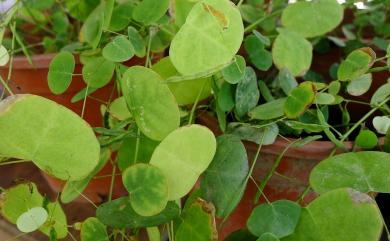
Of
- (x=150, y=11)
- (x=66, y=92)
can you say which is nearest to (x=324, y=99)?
(x=150, y=11)

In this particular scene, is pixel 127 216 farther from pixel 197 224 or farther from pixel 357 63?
pixel 357 63

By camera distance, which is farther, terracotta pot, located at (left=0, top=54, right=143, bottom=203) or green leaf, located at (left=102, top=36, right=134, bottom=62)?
terracotta pot, located at (left=0, top=54, right=143, bottom=203)

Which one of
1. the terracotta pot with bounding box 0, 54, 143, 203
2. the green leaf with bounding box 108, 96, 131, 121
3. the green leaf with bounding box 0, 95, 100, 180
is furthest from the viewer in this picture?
the terracotta pot with bounding box 0, 54, 143, 203

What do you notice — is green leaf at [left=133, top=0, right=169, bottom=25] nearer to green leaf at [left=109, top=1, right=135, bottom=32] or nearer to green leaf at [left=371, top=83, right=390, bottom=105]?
green leaf at [left=109, top=1, right=135, bottom=32]

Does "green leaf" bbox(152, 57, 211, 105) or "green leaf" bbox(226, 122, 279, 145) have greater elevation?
"green leaf" bbox(152, 57, 211, 105)

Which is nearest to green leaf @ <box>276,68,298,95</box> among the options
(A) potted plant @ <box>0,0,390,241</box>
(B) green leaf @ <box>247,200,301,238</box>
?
(A) potted plant @ <box>0,0,390,241</box>

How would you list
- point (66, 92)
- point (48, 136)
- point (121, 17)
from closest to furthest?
point (48, 136), point (121, 17), point (66, 92)

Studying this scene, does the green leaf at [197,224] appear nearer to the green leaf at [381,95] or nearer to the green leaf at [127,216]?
the green leaf at [127,216]
